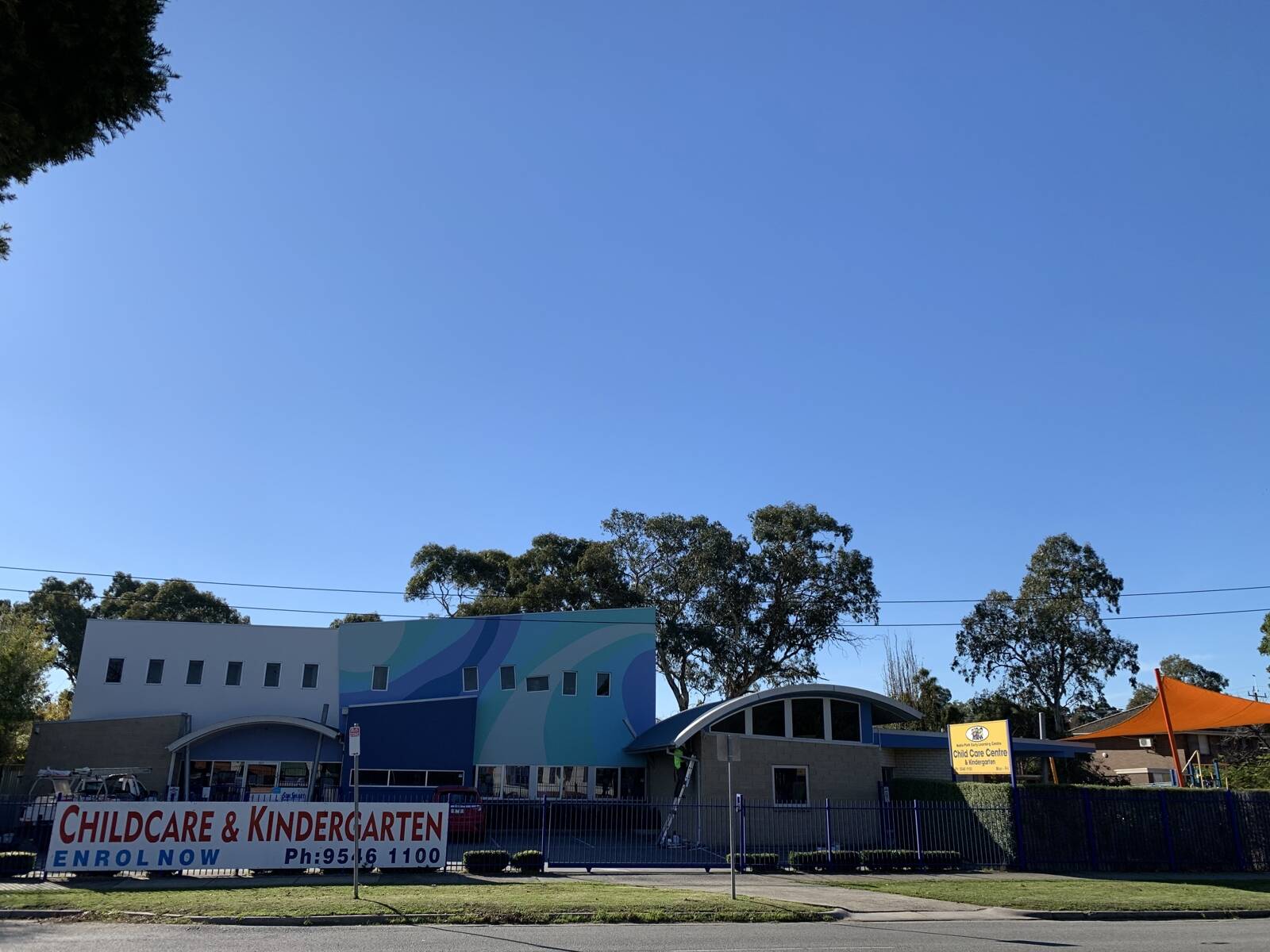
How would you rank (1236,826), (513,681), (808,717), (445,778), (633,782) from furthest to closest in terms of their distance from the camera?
(513,681)
(633,782)
(445,778)
(808,717)
(1236,826)

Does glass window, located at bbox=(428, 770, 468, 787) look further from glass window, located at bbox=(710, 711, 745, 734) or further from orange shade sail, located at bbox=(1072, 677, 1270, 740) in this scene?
orange shade sail, located at bbox=(1072, 677, 1270, 740)

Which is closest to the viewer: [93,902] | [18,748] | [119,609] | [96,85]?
[96,85]

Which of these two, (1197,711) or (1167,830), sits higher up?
(1197,711)

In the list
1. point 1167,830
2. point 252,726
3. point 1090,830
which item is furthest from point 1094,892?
point 252,726

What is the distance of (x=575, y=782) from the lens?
123ft

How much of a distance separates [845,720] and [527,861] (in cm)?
1404

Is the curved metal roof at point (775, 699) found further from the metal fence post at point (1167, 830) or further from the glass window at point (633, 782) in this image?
the metal fence post at point (1167, 830)

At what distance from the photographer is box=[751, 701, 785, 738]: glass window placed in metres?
31.4

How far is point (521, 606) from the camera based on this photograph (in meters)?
56.9

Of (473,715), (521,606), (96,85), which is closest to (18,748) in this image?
(521,606)

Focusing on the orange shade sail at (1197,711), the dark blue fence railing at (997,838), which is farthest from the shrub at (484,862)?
the orange shade sail at (1197,711)

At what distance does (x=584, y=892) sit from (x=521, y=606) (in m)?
→ 39.5

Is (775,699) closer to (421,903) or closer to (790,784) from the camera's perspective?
(790,784)

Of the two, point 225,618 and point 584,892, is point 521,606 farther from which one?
point 584,892
